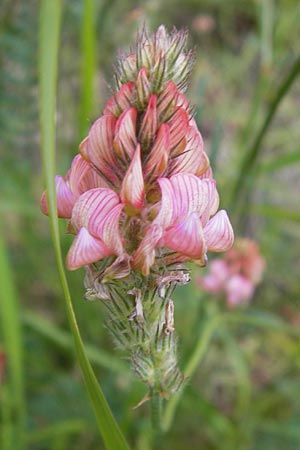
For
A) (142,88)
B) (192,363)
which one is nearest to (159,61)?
(142,88)

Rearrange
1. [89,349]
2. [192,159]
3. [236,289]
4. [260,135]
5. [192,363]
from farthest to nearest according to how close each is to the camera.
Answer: [236,289] < [89,349] < [260,135] < [192,363] < [192,159]

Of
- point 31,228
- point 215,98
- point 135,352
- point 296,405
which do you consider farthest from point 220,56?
point 135,352

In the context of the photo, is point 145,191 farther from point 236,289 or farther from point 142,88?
Result: point 236,289

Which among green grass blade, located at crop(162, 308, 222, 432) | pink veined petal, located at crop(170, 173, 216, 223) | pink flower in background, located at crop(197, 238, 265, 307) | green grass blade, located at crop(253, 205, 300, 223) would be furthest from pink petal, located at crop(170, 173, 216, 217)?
pink flower in background, located at crop(197, 238, 265, 307)

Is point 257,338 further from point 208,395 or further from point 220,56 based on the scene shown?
point 220,56

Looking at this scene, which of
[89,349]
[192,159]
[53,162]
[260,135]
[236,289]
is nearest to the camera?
[53,162]

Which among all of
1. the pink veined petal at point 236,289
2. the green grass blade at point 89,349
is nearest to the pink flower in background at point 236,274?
the pink veined petal at point 236,289

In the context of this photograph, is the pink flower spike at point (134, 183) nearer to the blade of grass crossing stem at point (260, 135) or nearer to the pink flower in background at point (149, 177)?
the pink flower in background at point (149, 177)
